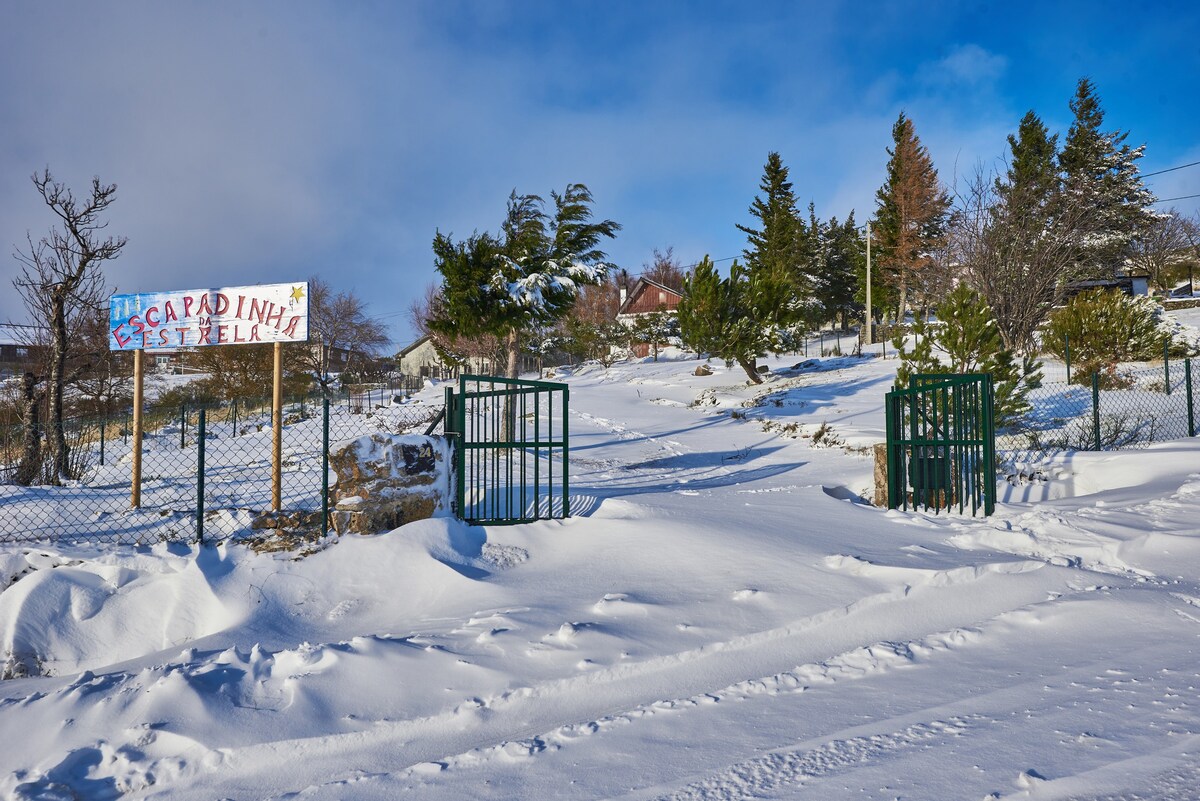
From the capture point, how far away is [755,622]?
164 inches

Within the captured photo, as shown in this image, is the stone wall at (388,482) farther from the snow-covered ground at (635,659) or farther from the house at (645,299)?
the house at (645,299)

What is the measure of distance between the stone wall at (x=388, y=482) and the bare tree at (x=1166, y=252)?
51.7m

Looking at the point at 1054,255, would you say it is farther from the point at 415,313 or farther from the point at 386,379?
the point at 415,313

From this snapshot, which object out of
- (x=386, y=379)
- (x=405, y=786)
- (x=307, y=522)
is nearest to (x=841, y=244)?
(x=386, y=379)

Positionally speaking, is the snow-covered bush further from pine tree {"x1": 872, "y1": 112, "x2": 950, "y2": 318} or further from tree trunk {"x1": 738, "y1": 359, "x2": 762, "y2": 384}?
pine tree {"x1": 872, "y1": 112, "x2": 950, "y2": 318}

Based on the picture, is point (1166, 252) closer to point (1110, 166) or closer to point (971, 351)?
point (1110, 166)

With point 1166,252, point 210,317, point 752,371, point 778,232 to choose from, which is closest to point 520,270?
point 210,317

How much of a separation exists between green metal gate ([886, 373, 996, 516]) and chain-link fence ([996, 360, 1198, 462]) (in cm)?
362

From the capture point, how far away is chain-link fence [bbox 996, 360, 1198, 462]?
37.7ft

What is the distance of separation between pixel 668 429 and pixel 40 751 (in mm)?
15743

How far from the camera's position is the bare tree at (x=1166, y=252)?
44625mm

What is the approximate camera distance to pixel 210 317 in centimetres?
829

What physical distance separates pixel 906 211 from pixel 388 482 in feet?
133

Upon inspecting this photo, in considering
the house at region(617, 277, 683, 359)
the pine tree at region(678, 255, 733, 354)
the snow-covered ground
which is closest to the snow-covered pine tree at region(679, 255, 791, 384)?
the pine tree at region(678, 255, 733, 354)
